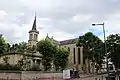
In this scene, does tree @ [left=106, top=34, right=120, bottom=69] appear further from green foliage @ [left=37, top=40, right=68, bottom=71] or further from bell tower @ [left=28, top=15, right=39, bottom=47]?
bell tower @ [left=28, top=15, right=39, bottom=47]

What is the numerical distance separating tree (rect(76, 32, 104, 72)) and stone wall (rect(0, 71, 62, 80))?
1519 cm

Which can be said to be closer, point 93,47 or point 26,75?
point 26,75

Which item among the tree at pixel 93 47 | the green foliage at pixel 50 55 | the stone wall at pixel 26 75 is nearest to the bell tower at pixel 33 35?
the green foliage at pixel 50 55

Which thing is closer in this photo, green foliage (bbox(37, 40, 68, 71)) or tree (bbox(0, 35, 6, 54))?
green foliage (bbox(37, 40, 68, 71))

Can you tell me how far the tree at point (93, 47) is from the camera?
176 ft

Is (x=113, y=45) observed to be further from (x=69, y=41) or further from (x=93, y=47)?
(x=69, y=41)

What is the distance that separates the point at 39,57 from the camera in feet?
163

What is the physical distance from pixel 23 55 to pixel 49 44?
7.66 metres

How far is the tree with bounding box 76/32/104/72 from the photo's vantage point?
53719 millimetres

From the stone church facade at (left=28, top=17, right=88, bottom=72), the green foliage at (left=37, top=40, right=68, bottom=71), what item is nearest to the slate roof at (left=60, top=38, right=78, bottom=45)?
the stone church facade at (left=28, top=17, right=88, bottom=72)

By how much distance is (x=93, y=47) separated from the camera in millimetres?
55344

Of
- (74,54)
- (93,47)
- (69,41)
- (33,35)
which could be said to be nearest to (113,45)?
(93,47)

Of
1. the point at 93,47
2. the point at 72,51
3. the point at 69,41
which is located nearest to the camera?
the point at 93,47

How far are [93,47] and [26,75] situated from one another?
24294 mm
